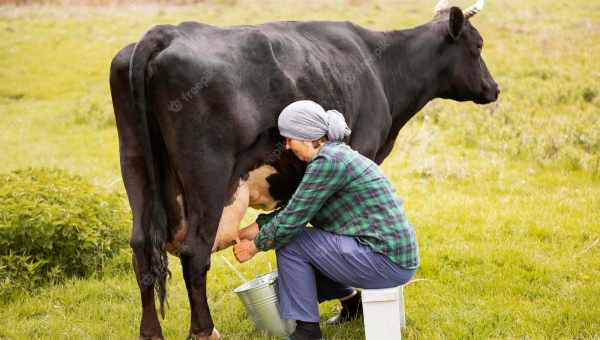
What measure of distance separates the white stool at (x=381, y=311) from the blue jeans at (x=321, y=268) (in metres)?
0.11

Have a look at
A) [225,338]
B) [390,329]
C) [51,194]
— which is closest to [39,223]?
[51,194]

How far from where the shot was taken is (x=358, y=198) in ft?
14.6

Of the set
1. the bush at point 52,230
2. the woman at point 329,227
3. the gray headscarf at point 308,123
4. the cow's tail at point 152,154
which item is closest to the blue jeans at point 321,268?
the woman at point 329,227

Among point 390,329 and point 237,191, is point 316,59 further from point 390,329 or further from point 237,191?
point 390,329

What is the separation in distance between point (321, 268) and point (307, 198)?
495mm

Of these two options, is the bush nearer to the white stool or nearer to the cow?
the cow

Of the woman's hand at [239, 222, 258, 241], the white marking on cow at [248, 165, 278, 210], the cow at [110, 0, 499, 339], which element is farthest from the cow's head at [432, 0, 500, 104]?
the woman's hand at [239, 222, 258, 241]

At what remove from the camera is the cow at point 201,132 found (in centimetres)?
437

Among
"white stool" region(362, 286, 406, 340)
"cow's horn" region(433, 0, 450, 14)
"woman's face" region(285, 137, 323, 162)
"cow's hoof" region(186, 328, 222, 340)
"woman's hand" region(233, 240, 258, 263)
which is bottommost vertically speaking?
"cow's hoof" region(186, 328, 222, 340)

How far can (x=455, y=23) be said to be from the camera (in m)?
6.48

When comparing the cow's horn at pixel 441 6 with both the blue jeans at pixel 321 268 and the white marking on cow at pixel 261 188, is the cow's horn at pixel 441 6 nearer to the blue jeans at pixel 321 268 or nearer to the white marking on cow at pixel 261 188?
the white marking on cow at pixel 261 188

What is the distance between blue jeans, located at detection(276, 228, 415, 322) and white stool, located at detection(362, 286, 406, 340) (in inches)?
4.5

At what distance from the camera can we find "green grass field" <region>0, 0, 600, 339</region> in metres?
5.39

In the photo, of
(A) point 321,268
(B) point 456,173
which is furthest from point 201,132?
(B) point 456,173
